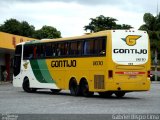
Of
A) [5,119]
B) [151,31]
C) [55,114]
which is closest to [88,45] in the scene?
[55,114]

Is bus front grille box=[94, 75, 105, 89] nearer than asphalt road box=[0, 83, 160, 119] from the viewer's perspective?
No

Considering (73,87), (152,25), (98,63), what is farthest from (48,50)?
(152,25)

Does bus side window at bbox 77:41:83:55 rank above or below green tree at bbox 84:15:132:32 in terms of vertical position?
below

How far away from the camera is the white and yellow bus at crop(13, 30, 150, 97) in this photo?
26.0 metres

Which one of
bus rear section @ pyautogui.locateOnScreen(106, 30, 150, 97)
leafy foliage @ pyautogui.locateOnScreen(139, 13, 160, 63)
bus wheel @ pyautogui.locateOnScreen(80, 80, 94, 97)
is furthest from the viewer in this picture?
leafy foliage @ pyautogui.locateOnScreen(139, 13, 160, 63)

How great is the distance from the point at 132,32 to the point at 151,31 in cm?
5718

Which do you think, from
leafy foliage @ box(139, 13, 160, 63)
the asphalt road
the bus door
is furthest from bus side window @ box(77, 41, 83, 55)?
leafy foliage @ box(139, 13, 160, 63)

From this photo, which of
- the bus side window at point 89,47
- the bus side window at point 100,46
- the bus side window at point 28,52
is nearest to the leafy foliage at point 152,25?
the bus side window at point 28,52

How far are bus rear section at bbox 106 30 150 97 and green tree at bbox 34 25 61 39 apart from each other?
76487mm

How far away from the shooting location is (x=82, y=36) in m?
28.4

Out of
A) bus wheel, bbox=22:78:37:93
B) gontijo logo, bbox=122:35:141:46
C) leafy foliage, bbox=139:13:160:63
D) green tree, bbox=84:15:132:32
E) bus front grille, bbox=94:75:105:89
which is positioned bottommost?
bus wheel, bbox=22:78:37:93

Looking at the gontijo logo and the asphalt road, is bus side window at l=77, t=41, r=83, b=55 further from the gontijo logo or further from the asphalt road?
the asphalt road

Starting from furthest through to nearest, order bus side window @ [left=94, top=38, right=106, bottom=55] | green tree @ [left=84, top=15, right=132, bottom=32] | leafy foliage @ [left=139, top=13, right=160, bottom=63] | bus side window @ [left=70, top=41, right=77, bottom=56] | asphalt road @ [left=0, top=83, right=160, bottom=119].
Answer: green tree @ [left=84, top=15, right=132, bottom=32], leafy foliage @ [left=139, top=13, right=160, bottom=63], bus side window @ [left=70, top=41, right=77, bottom=56], bus side window @ [left=94, top=38, right=106, bottom=55], asphalt road @ [left=0, top=83, right=160, bottom=119]

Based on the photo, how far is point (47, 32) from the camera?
4134 inches
